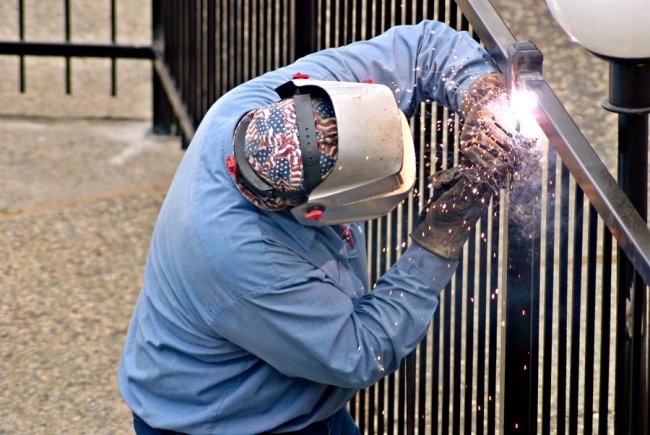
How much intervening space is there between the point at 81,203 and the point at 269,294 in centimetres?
318

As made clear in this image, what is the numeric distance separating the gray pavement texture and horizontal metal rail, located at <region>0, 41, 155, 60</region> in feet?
1.29

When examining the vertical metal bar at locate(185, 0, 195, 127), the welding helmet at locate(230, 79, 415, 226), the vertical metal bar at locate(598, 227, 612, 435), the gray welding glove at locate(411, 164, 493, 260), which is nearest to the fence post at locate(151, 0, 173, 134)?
the vertical metal bar at locate(185, 0, 195, 127)

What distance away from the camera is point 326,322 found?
9.18ft

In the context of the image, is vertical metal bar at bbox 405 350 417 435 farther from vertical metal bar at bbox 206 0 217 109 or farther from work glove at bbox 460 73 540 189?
vertical metal bar at bbox 206 0 217 109

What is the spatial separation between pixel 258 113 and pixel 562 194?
72 centimetres

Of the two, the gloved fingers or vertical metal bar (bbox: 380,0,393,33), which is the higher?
vertical metal bar (bbox: 380,0,393,33)

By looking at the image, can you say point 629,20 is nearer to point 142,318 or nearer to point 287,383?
point 287,383

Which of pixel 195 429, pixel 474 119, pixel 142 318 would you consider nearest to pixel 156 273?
pixel 142 318

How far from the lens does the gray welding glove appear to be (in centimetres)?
291

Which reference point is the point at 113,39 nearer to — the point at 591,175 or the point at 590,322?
the point at 590,322

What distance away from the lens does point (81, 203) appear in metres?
5.76

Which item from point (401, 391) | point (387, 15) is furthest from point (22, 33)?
point (401, 391)

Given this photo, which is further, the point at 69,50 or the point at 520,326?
the point at 69,50

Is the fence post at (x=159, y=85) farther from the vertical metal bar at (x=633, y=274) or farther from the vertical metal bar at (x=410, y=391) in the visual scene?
the vertical metal bar at (x=633, y=274)
